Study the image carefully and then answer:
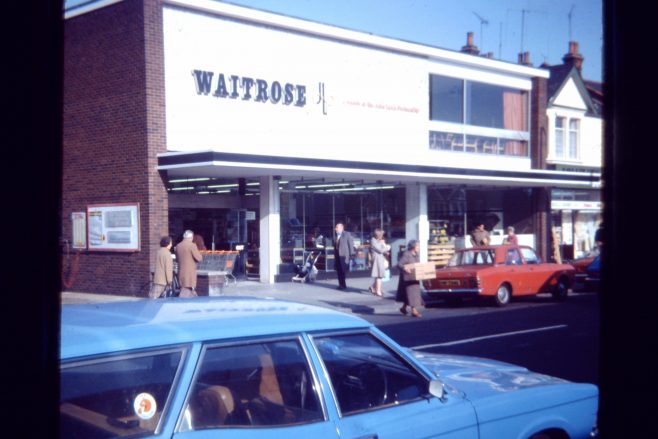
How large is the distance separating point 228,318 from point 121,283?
49.2 ft

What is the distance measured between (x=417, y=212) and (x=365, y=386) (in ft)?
65.3

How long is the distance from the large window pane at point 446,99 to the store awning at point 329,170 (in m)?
2.50

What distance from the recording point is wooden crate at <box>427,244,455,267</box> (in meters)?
24.4

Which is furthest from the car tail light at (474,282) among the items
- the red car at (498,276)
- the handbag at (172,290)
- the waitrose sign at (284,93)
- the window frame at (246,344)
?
the window frame at (246,344)

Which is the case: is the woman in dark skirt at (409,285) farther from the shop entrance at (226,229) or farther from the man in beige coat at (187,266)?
the shop entrance at (226,229)

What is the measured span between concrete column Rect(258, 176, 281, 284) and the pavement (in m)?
0.47

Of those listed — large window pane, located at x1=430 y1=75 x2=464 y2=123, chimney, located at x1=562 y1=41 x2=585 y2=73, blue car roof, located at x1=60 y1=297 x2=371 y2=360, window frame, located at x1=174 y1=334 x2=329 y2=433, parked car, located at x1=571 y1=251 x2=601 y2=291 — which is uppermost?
chimney, located at x1=562 y1=41 x2=585 y2=73

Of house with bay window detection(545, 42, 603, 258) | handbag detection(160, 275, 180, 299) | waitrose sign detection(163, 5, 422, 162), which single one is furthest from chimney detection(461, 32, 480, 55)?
handbag detection(160, 275, 180, 299)

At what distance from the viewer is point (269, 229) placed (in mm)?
19625

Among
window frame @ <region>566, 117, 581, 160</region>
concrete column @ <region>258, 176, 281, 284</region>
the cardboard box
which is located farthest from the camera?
window frame @ <region>566, 117, 581, 160</region>

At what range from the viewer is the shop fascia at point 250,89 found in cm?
1794

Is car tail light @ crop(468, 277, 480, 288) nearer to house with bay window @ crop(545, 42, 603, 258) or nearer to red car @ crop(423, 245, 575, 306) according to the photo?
red car @ crop(423, 245, 575, 306)
